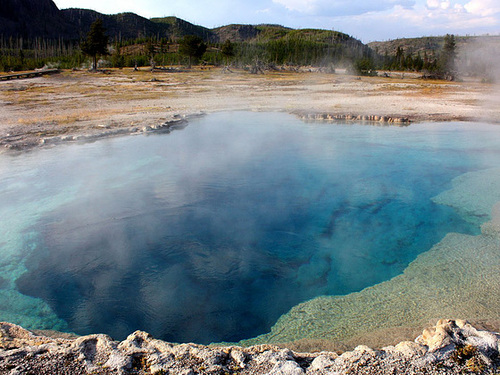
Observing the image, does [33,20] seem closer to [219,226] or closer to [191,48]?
[191,48]

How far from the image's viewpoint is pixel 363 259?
3893 mm

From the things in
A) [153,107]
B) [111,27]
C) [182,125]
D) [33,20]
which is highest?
[111,27]

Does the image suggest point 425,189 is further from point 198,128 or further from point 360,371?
point 198,128

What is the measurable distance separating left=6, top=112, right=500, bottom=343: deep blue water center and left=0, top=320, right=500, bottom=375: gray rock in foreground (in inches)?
24.4

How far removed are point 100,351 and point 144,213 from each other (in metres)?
2.66

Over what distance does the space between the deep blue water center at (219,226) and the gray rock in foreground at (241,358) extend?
24.4 inches

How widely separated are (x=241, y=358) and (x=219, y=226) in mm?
2390

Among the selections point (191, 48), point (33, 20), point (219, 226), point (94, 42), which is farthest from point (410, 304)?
point (33, 20)

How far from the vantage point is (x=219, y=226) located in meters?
4.46

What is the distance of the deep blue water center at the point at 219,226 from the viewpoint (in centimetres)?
A: 314

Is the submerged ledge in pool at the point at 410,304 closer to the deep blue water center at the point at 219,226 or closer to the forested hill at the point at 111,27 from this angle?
the deep blue water center at the point at 219,226

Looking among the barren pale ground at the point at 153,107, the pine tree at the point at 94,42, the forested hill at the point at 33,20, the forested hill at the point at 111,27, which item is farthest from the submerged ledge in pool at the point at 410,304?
the forested hill at the point at 33,20

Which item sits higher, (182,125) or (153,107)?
(153,107)

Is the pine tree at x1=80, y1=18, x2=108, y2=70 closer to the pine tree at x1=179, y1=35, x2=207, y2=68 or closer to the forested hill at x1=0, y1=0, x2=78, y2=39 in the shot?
the pine tree at x1=179, y1=35, x2=207, y2=68
